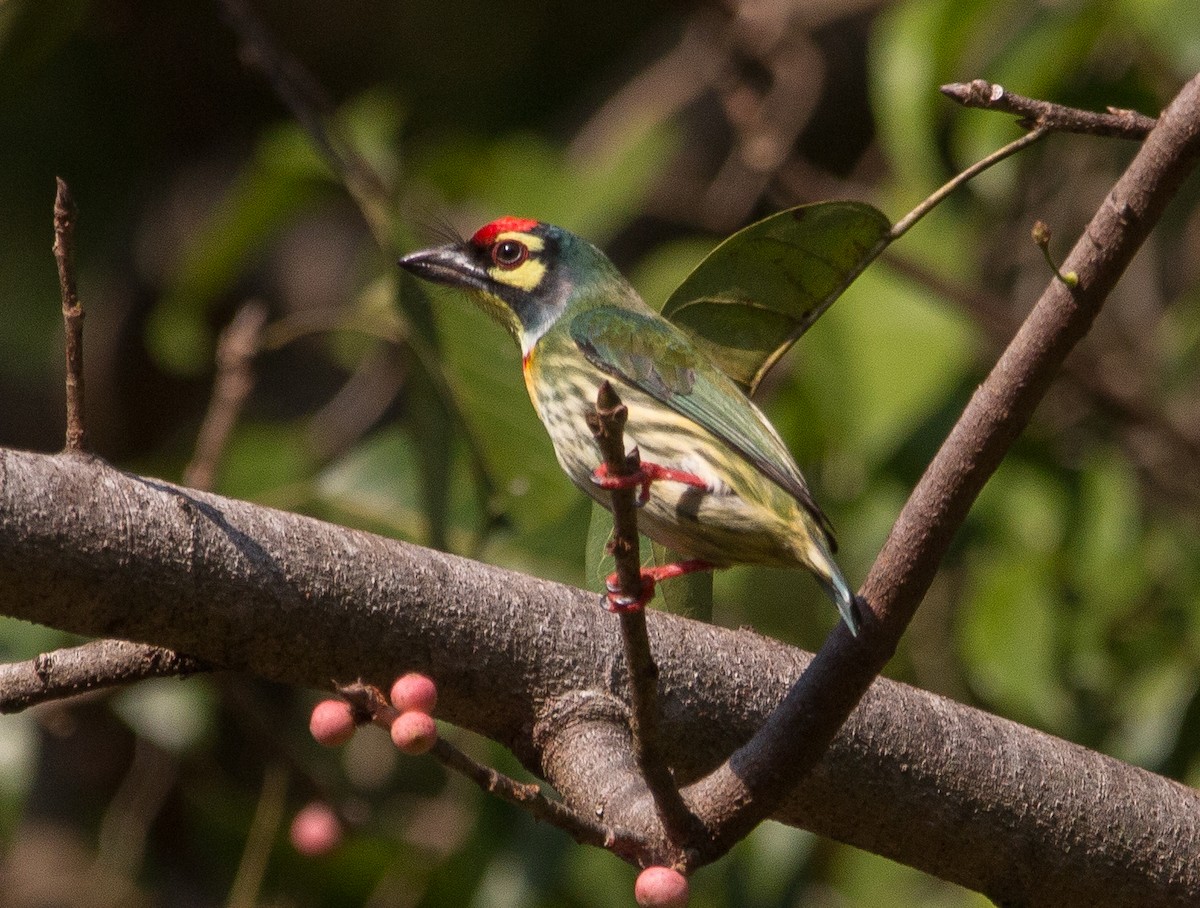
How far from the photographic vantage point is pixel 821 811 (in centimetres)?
205

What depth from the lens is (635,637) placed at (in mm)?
1553

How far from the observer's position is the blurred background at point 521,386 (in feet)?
11.4

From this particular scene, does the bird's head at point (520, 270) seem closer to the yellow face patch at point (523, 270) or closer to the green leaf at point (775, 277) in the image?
the yellow face patch at point (523, 270)

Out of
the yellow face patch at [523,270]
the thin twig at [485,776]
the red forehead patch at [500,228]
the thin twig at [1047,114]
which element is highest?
the thin twig at [1047,114]

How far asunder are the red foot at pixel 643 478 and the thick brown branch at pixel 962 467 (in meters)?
0.30

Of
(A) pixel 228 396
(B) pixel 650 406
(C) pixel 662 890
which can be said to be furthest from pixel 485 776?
(A) pixel 228 396

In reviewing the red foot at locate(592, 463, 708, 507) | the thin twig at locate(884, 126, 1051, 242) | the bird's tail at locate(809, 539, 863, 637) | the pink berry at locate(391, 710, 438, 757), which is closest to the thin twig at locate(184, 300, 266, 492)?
the red foot at locate(592, 463, 708, 507)

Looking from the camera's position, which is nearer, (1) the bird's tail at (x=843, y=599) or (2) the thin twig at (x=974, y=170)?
(1) the bird's tail at (x=843, y=599)

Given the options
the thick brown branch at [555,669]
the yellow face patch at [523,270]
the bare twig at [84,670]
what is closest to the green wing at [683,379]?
the yellow face patch at [523,270]

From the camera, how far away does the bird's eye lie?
307cm

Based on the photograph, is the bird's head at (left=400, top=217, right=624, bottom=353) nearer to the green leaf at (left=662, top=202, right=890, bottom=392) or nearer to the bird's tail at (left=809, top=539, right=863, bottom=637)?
the green leaf at (left=662, top=202, right=890, bottom=392)

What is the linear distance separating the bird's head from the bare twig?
1.28 m

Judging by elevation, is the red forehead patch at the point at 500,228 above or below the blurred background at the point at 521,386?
above

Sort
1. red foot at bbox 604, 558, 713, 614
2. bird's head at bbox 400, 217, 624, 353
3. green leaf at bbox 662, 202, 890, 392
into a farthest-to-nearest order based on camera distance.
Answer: bird's head at bbox 400, 217, 624, 353 < green leaf at bbox 662, 202, 890, 392 < red foot at bbox 604, 558, 713, 614
